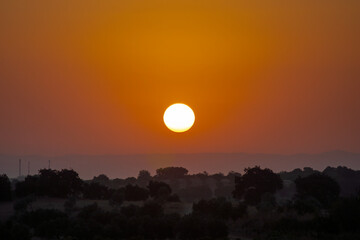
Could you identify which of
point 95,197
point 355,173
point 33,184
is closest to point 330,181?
point 95,197

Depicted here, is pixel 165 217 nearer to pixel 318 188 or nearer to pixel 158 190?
pixel 158 190

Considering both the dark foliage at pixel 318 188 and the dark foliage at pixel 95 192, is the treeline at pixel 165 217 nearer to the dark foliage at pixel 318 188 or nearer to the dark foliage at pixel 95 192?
the dark foliage at pixel 95 192

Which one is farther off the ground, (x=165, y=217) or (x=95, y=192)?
(x=95, y=192)

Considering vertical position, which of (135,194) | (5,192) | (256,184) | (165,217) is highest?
(256,184)

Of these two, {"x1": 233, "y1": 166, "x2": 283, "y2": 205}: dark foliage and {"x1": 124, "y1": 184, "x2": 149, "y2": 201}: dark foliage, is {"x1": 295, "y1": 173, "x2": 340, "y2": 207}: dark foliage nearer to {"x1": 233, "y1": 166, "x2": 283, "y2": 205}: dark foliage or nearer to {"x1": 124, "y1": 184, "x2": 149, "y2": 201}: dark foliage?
{"x1": 233, "y1": 166, "x2": 283, "y2": 205}: dark foliage

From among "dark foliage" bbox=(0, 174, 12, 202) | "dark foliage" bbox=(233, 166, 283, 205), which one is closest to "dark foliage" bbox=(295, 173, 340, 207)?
"dark foliage" bbox=(233, 166, 283, 205)

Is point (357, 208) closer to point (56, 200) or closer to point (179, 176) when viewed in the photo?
point (56, 200)

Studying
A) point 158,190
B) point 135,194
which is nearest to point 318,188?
point 158,190

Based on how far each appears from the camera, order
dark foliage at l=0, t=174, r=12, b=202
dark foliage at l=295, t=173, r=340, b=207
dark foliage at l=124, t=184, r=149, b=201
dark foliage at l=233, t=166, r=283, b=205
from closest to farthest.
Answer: dark foliage at l=0, t=174, r=12, b=202, dark foliage at l=124, t=184, r=149, b=201, dark foliage at l=295, t=173, r=340, b=207, dark foliage at l=233, t=166, r=283, b=205

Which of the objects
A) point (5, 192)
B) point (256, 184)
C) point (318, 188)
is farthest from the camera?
point (256, 184)

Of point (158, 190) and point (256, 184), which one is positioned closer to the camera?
point (256, 184)

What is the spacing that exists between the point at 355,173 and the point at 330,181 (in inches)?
2488

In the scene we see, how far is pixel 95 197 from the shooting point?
12100 centimetres

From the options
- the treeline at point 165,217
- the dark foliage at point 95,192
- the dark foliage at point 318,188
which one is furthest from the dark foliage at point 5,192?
the dark foliage at point 318,188
